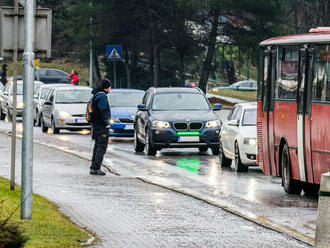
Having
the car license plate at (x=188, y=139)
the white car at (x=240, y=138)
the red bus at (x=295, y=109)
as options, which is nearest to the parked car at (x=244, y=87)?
the car license plate at (x=188, y=139)

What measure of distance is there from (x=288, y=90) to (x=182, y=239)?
7259 mm

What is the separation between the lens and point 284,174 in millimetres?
18656

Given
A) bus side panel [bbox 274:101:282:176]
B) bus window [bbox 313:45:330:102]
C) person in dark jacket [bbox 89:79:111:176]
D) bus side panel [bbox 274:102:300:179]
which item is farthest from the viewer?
person in dark jacket [bbox 89:79:111:176]

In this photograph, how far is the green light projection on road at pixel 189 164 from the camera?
23.0 metres

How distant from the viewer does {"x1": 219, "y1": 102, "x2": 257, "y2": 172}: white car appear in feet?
73.7

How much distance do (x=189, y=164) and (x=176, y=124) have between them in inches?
107

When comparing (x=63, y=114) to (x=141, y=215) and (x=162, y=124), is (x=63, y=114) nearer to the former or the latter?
(x=162, y=124)

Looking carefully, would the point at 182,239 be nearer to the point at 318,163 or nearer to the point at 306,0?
the point at 318,163

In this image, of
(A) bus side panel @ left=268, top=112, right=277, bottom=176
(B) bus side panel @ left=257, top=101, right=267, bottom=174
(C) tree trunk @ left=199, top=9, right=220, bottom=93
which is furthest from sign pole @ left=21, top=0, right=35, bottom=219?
(C) tree trunk @ left=199, top=9, right=220, bottom=93

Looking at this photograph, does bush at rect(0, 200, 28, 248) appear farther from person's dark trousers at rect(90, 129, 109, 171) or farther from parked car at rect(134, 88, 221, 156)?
parked car at rect(134, 88, 221, 156)

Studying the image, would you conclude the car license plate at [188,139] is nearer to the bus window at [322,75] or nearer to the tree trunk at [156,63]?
the bus window at [322,75]

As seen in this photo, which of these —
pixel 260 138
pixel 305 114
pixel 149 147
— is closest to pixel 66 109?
pixel 149 147

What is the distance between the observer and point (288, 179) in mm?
18344

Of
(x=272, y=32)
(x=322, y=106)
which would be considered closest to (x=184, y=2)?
(x=272, y=32)
